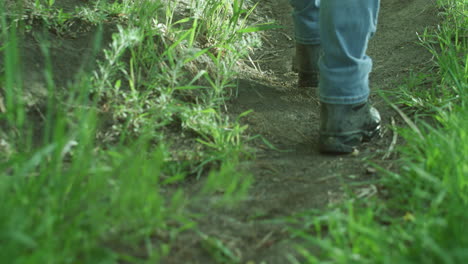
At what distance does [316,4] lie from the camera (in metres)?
2.68

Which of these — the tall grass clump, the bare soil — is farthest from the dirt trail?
A: the tall grass clump

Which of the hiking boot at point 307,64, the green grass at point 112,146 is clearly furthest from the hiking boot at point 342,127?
the hiking boot at point 307,64

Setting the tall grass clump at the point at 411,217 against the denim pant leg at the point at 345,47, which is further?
the denim pant leg at the point at 345,47

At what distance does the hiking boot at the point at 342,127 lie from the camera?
2.00 meters

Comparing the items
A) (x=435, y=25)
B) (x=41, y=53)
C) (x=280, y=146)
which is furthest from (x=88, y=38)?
(x=435, y=25)

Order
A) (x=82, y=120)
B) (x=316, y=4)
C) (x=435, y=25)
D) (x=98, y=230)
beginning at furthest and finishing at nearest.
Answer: (x=435, y=25)
(x=316, y=4)
(x=82, y=120)
(x=98, y=230)

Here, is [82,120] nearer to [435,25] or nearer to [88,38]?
[88,38]

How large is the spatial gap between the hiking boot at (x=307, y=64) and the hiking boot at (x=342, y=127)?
0.75 metres

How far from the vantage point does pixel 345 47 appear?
1904mm

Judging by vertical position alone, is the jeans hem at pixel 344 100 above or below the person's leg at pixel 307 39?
below

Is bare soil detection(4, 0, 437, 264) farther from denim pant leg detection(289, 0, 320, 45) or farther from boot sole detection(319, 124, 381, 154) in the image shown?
denim pant leg detection(289, 0, 320, 45)

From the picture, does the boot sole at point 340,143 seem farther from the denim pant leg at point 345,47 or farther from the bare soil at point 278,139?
the denim pant leg at point 345,47

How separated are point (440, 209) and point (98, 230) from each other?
2.89 feet

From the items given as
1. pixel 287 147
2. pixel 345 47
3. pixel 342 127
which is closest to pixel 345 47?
pixel 345 47
